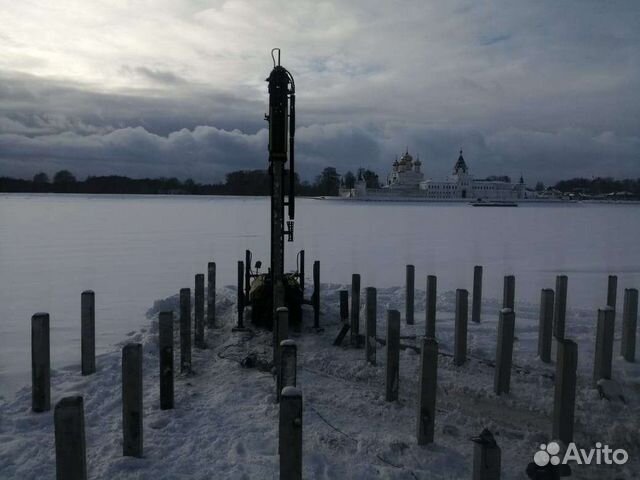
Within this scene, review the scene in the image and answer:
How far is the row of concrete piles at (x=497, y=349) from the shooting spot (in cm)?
544

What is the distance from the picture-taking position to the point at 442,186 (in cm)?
17288

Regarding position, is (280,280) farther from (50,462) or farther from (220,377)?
(50,462)

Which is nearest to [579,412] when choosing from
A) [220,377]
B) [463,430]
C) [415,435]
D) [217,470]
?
[463,430]

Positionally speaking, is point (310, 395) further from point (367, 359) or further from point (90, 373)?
point (90, 373)

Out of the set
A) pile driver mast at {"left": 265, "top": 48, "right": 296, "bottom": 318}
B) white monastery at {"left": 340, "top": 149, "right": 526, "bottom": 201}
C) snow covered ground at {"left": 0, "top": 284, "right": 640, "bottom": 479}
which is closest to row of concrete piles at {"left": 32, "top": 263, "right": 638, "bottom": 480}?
snow covered ground at {"left": 0, "top": 284, "right": 640, "bottom": 479}

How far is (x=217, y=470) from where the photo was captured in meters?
5.21

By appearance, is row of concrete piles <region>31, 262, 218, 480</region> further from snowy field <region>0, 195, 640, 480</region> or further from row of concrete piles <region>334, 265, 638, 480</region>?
row of concrete piles <region>334, 265, 638, 480</region>

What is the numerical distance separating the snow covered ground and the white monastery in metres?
154

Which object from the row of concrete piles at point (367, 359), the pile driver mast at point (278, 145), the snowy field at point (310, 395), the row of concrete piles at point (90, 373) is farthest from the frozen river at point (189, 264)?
the pile driver mast at point (278, 145)

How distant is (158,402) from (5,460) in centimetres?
180

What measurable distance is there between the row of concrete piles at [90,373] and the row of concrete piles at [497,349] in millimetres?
2514

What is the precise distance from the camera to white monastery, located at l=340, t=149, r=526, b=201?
165 m

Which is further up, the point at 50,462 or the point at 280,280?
the point at 280,280

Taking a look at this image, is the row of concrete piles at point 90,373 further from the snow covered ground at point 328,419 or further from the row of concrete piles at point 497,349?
the row of concrete piles at point 497,349
